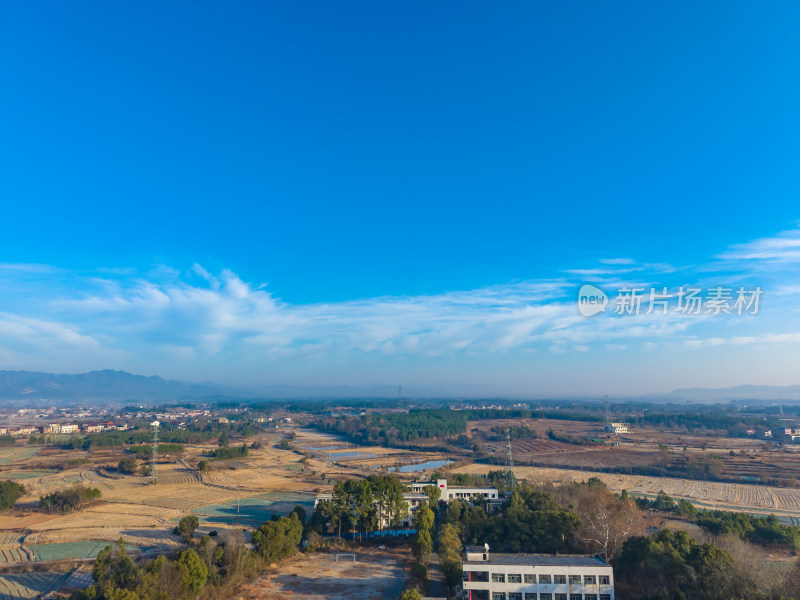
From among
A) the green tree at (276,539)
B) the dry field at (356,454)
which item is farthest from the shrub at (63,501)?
the dry field at (356,454)

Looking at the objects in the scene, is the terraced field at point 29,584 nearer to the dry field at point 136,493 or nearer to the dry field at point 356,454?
the dry field at point 136,493

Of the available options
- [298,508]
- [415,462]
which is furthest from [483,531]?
[415,462]

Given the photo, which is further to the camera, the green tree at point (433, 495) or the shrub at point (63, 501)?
the shrub at point (63, 501)

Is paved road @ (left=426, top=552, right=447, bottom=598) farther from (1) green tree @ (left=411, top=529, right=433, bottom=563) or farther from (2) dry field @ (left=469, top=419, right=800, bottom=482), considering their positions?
(2) dry field @ (left=469, top=419, right=800, bottom=482)

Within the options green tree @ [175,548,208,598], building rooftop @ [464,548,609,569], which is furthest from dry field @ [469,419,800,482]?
green tree @ [175,548,208,598]

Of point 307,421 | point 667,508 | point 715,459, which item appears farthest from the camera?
point 307,421

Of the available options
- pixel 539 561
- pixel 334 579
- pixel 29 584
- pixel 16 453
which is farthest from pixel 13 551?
pixel 16 453

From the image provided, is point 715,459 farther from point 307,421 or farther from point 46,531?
point 307,421
